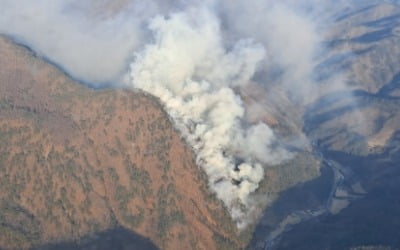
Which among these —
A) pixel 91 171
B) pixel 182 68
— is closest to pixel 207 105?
pixel 182 68

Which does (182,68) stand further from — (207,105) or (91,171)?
(91,171)

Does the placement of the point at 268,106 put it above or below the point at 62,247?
above

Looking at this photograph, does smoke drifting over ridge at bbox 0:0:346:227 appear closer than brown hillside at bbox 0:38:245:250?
No

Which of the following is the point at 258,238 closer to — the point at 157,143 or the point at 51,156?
the point at 157,143

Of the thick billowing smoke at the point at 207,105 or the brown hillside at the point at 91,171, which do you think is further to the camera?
the thick billowing smoke at the point at 207,105

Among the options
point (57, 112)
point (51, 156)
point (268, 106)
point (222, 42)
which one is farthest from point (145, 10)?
point (51, 156)

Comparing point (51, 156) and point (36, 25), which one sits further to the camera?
point (36, 25)
